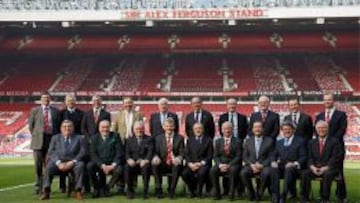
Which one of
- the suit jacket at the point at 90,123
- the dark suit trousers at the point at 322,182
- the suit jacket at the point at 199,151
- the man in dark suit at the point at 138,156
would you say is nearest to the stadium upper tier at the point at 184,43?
the suit jacket at the point at 90,123

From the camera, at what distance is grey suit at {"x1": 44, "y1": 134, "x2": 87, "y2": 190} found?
10812mm

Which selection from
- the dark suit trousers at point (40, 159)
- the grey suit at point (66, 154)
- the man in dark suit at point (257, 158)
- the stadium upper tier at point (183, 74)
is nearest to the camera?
the man in dark suit at point (257, 158)

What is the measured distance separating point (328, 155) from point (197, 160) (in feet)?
7.68

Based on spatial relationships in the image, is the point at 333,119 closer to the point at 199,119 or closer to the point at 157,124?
the point at 199,119

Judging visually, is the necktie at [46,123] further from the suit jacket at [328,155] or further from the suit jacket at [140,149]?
the suit jacket at [328,155]

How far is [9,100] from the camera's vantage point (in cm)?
3894

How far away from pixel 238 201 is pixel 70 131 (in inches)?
131

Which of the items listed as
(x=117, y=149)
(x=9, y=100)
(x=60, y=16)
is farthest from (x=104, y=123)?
(x=9, y=100)

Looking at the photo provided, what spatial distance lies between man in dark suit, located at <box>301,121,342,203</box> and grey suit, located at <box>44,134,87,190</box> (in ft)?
Answer: 12.8

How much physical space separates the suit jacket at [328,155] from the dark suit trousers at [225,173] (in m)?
1.28

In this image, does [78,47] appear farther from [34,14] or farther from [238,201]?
[238,201]

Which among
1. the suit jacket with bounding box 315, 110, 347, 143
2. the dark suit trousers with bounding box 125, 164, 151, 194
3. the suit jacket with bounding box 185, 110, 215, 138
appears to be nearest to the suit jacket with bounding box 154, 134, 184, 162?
the dark suit trousers with bounding box 125, 164, 151, 194

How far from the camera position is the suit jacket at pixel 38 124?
1162 centimetres

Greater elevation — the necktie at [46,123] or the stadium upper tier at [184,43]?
the stadium upper tier at [184,43]
